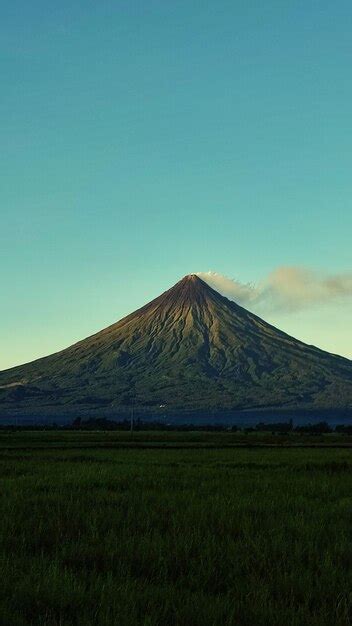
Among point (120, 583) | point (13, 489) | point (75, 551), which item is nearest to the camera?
point (120, 583)

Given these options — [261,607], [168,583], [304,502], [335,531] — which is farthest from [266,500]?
[261,607]

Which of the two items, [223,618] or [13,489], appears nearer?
[223,618]

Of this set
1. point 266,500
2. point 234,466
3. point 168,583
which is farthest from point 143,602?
point 234,466

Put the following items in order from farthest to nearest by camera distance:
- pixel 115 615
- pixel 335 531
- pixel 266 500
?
pixel 266 500
pixel 335 531
pixel 115 615

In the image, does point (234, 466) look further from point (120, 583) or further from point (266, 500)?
point (120, 583)

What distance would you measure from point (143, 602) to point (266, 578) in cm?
187

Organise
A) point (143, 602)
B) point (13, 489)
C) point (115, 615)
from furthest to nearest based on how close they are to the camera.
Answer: point (13, 489)
point (143, 602)
point (115, 615)

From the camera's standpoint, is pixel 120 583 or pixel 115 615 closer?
pixel 115 615

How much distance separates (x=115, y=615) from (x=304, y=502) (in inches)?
367

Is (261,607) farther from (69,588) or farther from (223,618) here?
(69,588)

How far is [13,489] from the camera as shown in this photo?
18.0 meters

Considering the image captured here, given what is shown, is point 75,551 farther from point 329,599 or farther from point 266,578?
point 329,599

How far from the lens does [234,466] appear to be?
30.5m

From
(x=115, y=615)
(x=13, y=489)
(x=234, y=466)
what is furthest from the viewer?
(x=234, y=466)
